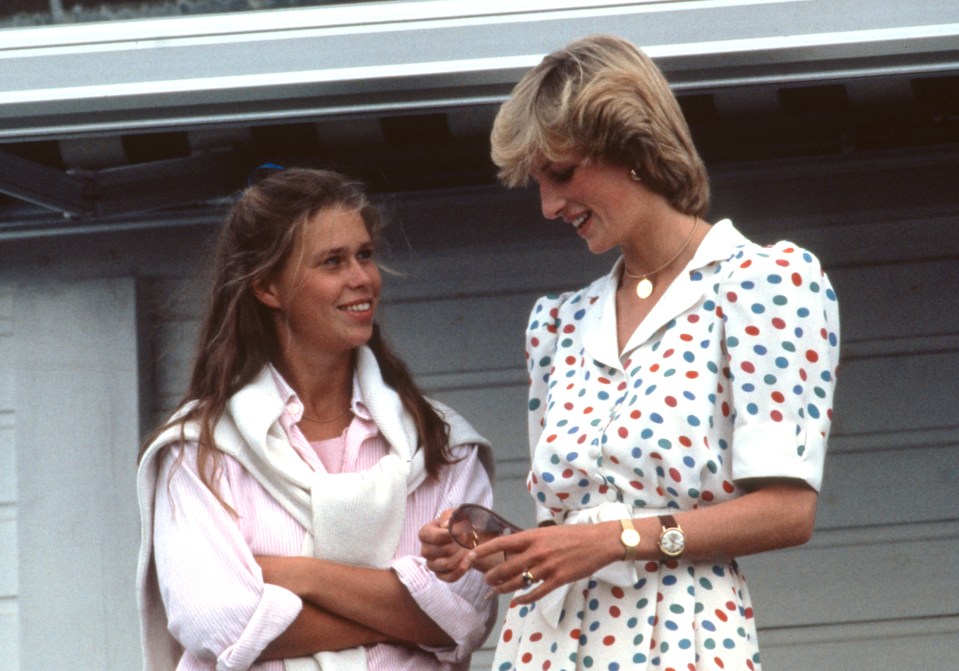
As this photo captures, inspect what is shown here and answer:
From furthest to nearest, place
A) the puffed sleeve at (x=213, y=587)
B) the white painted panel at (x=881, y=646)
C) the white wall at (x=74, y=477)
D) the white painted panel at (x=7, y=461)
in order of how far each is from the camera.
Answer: the white painted panel at (x=7, y=461) → the white wall at (x=74, y=477) → the white painted panel at (x=881, y=646) → the puffed sleeve at (x=213, y=587)

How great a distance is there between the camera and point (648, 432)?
2.35m

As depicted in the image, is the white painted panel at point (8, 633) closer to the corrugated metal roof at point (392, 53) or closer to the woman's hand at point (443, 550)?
the corrugated metal roof at point (392, 53)

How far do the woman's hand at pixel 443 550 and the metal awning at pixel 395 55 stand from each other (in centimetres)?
103

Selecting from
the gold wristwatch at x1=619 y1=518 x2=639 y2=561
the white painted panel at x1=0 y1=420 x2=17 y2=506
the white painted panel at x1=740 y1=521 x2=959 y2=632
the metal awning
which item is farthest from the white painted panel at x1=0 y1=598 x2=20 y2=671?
the gold wristwatch at x1=619 y1=518 x2=639 y2=561

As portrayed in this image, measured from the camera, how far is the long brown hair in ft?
9.80

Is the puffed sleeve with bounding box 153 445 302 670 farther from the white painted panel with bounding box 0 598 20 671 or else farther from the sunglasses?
the white painted panel with bounding box 0 598 20 671

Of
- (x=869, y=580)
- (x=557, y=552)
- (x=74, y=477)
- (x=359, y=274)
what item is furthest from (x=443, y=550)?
(x=74, y=477)

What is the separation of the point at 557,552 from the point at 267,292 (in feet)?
3.53

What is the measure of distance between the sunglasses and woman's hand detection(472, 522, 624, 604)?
0.14 metres

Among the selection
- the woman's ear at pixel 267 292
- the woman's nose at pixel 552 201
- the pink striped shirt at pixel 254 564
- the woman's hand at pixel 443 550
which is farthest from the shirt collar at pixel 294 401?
the woman's nose at pixel 552 201

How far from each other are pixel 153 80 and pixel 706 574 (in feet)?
5.34

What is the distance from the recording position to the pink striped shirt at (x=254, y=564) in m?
2.69

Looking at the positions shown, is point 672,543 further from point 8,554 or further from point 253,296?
point 8,554

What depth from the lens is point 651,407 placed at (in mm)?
A: 2365
